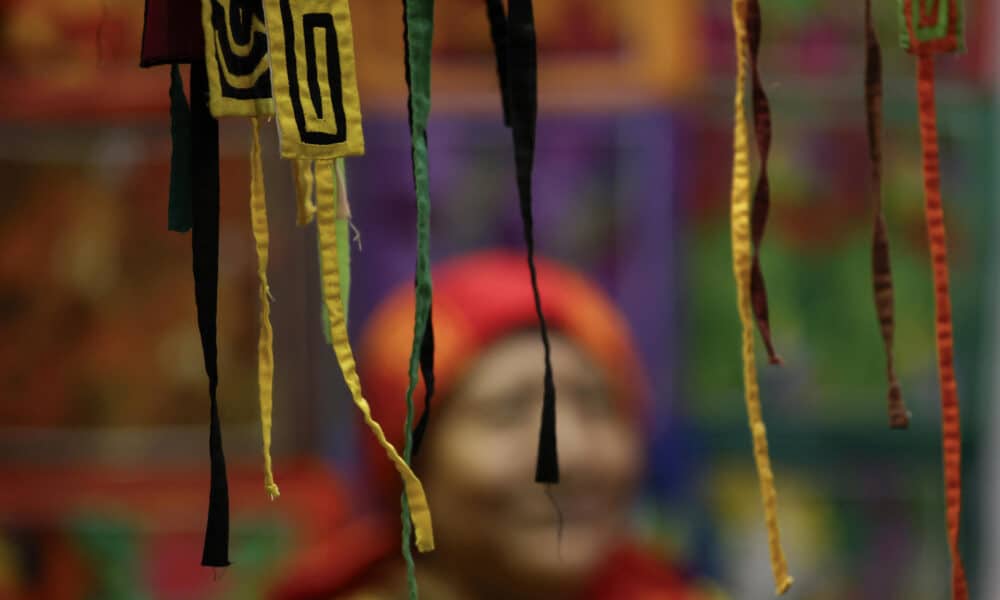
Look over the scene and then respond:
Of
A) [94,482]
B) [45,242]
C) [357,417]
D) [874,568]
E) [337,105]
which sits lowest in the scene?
[874,568]

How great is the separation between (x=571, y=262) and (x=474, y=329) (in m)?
0.62

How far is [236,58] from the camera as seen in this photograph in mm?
677

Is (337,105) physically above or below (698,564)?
above

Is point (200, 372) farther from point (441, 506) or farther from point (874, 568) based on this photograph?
point (874, 568)

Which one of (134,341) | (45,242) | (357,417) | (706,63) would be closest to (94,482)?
(134,341)

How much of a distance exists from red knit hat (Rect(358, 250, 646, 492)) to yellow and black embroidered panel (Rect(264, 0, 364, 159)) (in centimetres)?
70

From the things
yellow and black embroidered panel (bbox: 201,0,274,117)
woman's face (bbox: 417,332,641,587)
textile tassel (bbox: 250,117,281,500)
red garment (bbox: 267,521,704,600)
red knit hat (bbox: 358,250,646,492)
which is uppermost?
yellow and black embroidered panel (bbox: 201,0,274,117)

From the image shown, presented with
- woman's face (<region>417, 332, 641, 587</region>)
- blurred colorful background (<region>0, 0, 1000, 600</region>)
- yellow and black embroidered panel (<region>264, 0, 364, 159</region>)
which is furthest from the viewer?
blurred colorful background (<region>0, 0, 1000, 600</region>)

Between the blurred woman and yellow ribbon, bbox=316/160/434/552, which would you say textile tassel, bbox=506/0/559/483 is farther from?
the blurred woman

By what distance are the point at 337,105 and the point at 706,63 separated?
1.47 meters

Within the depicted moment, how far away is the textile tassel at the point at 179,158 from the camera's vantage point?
72 centimetres

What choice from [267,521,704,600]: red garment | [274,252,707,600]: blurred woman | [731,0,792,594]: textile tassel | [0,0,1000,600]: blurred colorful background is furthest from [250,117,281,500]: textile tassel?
[0,0,1000,600]: blurred colorful background

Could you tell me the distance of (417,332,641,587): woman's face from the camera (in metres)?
1.33

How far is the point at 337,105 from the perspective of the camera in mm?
670
